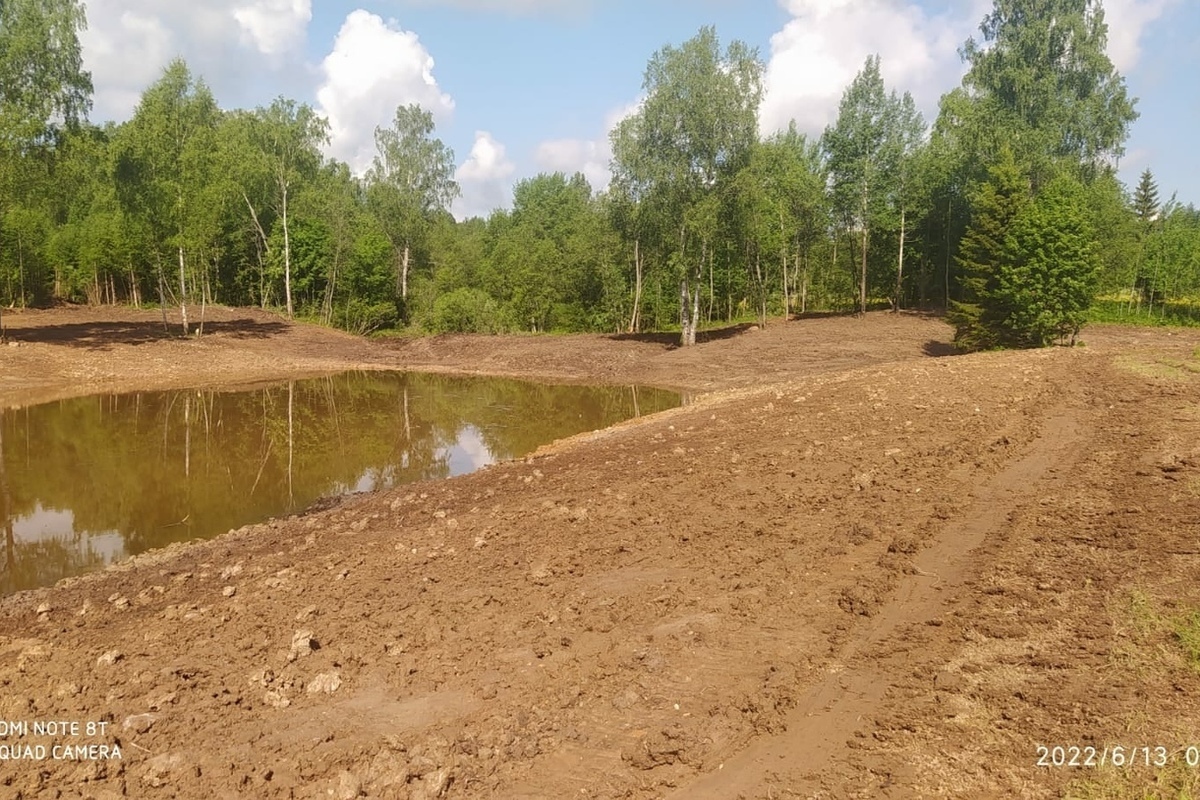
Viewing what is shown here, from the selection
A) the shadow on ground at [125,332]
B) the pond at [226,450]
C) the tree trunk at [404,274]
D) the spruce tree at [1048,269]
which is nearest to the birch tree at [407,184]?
the tree trunk at [404,274]

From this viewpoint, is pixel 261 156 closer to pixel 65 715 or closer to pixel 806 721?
pixel 65 715

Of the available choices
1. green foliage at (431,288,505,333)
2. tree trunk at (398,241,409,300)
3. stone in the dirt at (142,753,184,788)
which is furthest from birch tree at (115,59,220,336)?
stone in the dirt at (142,753,184,788)

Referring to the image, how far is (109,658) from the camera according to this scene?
5219mm

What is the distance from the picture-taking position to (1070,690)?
13.5ft

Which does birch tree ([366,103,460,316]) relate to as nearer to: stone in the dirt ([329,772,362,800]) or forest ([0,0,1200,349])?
forest ([0,0,1200,349])

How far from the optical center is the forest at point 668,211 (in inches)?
979

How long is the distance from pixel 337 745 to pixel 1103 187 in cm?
4000

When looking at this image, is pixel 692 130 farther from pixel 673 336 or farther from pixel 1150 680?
pixel 1150 680
